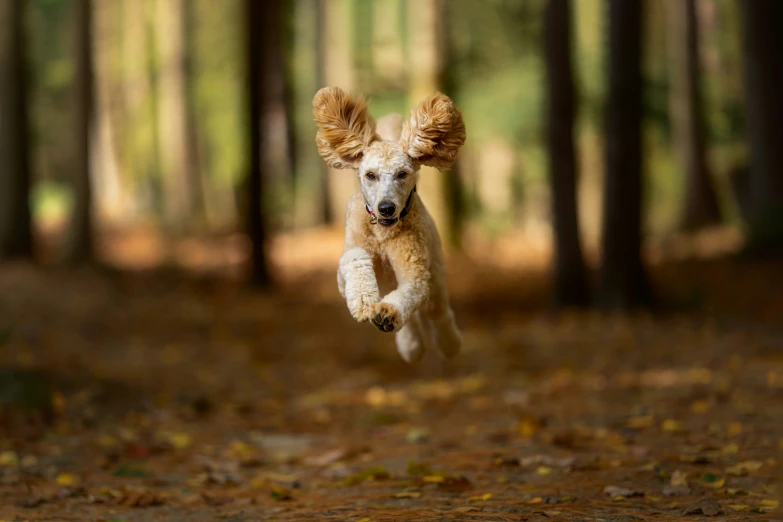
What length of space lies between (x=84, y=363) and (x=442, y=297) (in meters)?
8.19

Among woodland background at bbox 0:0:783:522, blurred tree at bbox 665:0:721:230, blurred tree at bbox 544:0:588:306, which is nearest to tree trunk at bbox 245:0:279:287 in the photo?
woodland background at bbox 0:0:783:522

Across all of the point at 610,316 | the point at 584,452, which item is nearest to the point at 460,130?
the point at 584,452

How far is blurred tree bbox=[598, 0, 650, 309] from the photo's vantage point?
15.0 m

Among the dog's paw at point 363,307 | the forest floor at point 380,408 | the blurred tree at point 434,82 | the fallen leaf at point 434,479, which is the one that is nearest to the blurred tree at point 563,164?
the forest floor at point 380,408

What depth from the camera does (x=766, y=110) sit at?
713 inches

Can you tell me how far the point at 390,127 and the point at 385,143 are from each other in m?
0.94

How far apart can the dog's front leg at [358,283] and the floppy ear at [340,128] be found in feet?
1.68

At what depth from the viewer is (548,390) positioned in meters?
11.3

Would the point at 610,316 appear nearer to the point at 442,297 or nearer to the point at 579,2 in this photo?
the point at 442,297

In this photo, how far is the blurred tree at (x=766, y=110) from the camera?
18.0 m

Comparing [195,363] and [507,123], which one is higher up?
[507,123]

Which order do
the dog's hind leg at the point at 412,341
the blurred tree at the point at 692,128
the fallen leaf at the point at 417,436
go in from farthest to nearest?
the blurred tree at the point at 692,128 → the fallen leaf at the point at 417,436 → the dog's hind leg at the point at 412,341

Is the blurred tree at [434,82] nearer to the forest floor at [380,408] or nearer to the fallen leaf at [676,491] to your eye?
the forest floor at [380,408]

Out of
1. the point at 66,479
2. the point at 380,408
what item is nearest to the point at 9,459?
the point at 66,479
